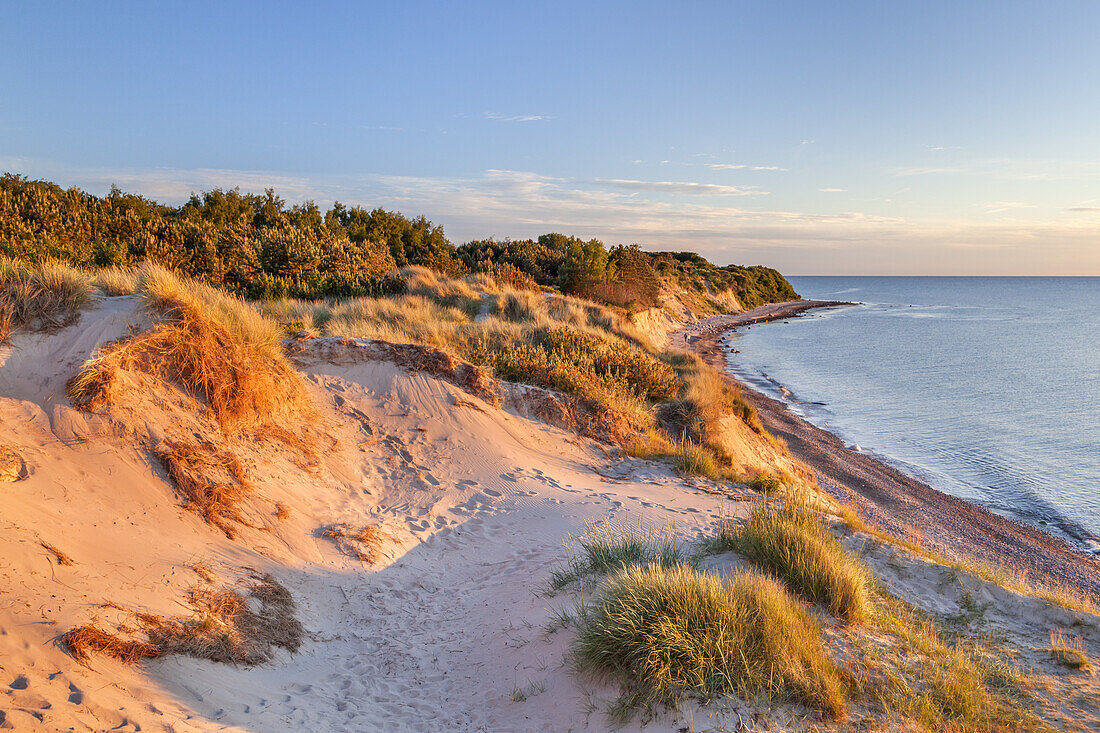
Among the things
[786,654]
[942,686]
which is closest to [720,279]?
[942,686]

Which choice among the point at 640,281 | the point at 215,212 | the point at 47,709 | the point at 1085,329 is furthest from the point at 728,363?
the point at 1085,329

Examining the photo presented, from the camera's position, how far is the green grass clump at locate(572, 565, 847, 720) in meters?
3.56

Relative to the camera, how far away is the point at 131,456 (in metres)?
6.11

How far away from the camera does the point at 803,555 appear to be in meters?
5.17

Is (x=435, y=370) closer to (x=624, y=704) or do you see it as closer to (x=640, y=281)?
(x=624, y=704)

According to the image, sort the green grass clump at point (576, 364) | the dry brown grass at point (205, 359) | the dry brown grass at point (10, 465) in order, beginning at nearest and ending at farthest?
1. the dry brown grass at point (10, 465)
2. the dry brown grass at point (205, 359)
3. the green grass clump at point (576, 364)

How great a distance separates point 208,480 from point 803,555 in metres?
6.46

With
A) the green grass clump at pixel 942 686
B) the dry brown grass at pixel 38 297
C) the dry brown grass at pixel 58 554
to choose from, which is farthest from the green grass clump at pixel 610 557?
the dry brown grass at pixel 38 297

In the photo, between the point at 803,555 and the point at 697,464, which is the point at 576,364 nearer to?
the point at 697,464

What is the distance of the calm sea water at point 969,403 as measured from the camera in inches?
646

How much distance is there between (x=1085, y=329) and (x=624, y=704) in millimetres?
78730

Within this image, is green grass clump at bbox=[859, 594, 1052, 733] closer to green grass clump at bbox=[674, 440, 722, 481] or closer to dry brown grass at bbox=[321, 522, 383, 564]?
dry brown grass at bbox=[321, 522, 383, 564]

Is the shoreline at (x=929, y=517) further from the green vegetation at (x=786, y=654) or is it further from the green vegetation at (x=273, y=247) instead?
the green vegetation at (x=273, y=247)

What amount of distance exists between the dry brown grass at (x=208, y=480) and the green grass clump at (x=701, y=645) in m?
4.31
